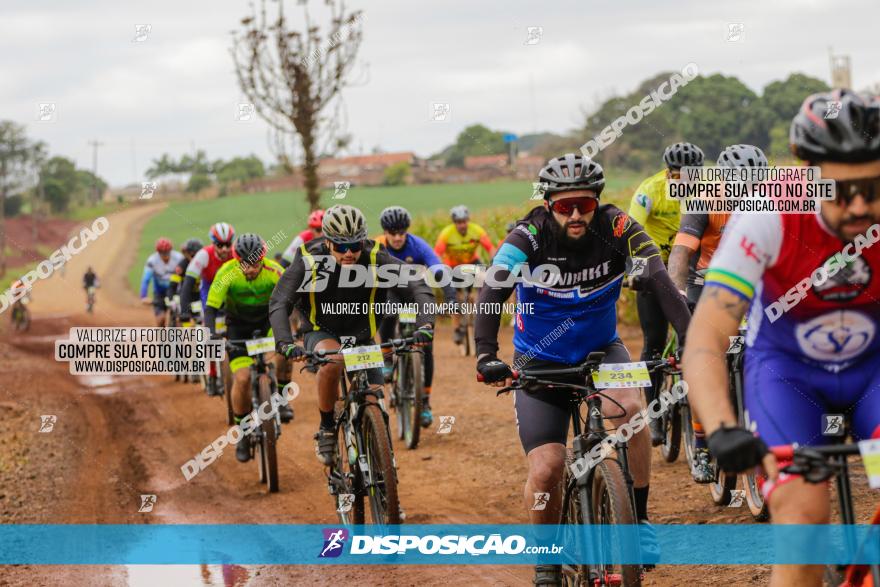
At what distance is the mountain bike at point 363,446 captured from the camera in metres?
7.98

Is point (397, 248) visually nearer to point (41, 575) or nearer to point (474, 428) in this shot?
point (474, 428)

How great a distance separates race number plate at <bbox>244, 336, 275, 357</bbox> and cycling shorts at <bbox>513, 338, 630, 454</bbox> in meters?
5.36

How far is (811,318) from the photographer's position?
3.76 metres

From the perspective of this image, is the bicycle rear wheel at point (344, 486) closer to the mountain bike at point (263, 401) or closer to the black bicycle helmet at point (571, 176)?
the mountain bike at point (263, 401)

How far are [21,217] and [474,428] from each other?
79.4 metres

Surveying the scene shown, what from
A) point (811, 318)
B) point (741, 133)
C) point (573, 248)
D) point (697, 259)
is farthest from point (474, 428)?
point (741, 133)

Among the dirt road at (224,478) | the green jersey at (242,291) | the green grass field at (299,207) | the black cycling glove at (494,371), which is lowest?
the dirt road at (224,478)

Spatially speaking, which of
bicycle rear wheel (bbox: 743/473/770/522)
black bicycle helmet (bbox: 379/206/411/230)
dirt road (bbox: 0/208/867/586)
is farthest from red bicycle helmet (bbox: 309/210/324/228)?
bicycle rear wheel (bbox: 743/473/770/522)

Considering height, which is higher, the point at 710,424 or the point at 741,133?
the point at 741,133

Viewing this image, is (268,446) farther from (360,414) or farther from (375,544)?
(375,544)

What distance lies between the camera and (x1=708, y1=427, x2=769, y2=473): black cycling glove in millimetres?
3232

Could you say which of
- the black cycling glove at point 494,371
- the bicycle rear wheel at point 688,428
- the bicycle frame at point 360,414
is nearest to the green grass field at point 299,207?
the bicycle rear wheel at point 688,428

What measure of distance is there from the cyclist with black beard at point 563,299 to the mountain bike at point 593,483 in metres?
0.11

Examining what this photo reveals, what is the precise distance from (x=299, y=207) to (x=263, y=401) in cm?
5961
